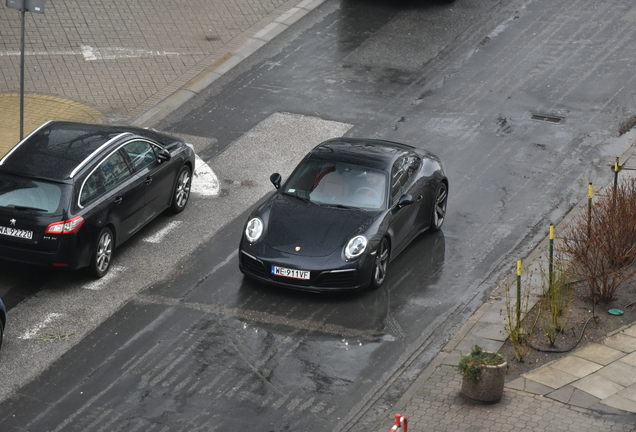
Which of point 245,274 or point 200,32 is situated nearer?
point 245,274

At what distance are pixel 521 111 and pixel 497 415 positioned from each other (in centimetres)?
945

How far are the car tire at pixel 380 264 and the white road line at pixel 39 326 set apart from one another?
12.6 ft

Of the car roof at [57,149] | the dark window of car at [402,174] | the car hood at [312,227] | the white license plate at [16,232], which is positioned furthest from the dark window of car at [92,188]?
the dark window of car at [402,174]

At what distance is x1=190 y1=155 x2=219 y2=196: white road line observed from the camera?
16.0 meters

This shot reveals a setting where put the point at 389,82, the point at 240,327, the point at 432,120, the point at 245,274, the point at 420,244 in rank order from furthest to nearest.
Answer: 1. the point at 389,82
2. the point at 432,120
3. the point at 420,244
4. the point at 245,274
5. the point at 240,327

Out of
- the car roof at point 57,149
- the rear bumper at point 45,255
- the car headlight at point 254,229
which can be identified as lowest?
the rear bumper at point 45,255

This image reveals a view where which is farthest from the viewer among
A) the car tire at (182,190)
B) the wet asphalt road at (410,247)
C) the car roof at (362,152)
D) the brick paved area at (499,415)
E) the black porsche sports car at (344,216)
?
the car tire at (182,190)

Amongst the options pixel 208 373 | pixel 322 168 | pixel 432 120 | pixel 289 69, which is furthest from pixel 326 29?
pixel 208 373

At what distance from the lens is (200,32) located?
22141mm

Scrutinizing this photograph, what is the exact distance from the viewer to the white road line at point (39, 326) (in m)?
12.0

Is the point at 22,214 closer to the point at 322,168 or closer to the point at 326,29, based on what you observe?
the point at 322,168

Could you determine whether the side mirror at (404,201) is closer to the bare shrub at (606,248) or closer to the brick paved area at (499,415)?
the bare shrub at (606,248)

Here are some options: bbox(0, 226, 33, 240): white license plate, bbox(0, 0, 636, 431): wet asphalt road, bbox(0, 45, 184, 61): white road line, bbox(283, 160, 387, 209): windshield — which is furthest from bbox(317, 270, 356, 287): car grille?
bbox(0, 45, 184, 61): white road line

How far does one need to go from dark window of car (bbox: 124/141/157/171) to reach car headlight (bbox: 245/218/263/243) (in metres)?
2.04
